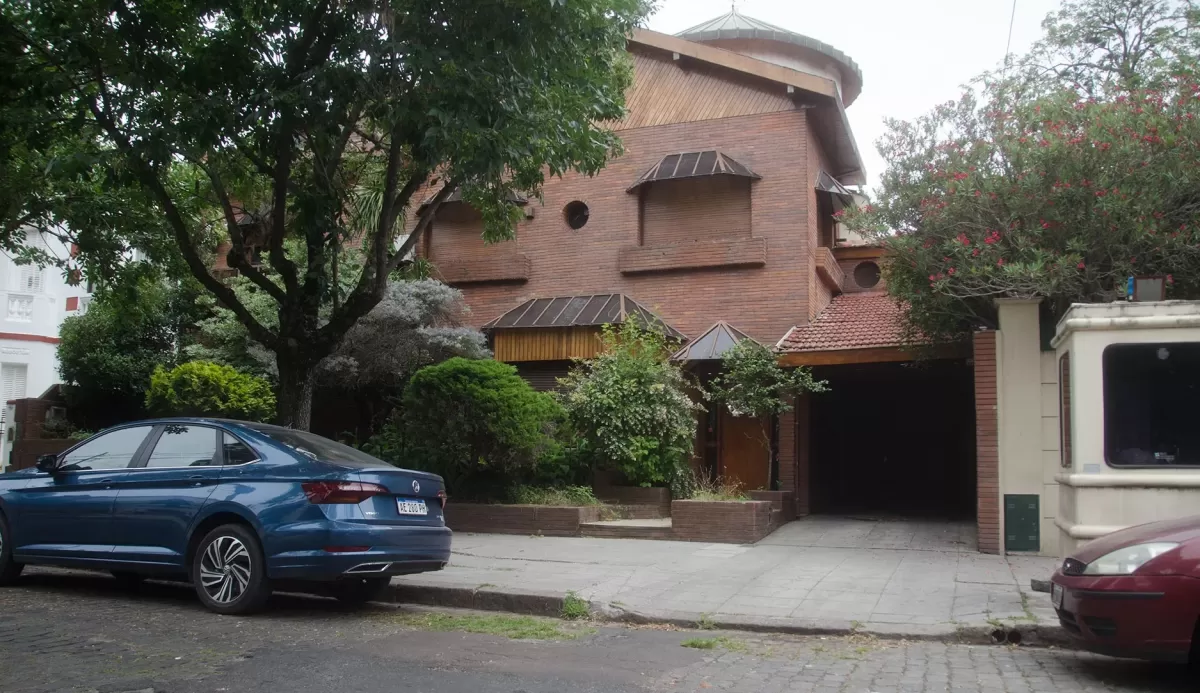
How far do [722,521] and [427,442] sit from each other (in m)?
4.24

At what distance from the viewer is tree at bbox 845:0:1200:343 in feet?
33.9

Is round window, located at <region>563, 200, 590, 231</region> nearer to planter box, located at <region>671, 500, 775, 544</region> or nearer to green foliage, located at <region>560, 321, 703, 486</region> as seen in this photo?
green foliage, located at <region>560, 321, 703, 486</region>

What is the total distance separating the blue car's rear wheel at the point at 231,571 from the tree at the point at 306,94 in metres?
3.41

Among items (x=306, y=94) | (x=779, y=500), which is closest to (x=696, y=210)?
(x=779, y=500)

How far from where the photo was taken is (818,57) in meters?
23.0

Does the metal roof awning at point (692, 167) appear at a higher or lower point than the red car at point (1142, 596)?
higher

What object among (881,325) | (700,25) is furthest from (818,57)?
(881,325)

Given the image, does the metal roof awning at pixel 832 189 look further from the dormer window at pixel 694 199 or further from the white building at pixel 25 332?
the white building at pixel 25 332

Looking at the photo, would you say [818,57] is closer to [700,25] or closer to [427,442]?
[700,25]

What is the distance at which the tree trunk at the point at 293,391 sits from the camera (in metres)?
10.9

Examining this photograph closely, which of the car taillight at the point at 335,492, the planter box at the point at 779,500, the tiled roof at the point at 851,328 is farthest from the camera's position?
the tiled roof at the point at 851,328

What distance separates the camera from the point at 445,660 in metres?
6.16

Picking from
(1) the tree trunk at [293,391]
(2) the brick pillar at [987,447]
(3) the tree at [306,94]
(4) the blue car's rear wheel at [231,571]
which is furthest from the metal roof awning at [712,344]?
(4) the blue car's rear wheel at [231,571]

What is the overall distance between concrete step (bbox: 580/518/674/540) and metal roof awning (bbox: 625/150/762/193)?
21.4ft
